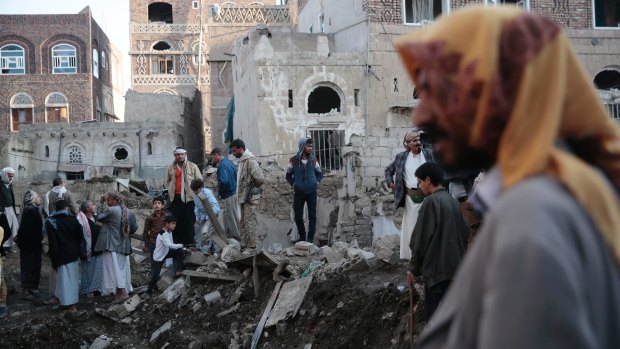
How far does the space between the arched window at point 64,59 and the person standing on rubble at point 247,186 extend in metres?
40.1

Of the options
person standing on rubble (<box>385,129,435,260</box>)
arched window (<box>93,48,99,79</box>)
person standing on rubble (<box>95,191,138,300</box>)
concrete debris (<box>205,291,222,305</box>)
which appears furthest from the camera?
arched window (<box>93,48,99,79</box>)

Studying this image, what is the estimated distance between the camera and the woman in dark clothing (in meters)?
12.2

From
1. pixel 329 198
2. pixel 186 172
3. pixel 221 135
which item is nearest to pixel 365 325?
pixel 186 172

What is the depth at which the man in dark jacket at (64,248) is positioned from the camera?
11281 mm

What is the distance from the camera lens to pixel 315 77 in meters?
25.3

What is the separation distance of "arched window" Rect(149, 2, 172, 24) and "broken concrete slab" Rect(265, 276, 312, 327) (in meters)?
49.6

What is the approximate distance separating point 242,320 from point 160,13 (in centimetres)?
5025

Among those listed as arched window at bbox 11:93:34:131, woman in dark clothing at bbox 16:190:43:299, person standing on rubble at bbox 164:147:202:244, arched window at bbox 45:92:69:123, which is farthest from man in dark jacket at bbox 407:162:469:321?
arched window at bbox 11:93:34:131

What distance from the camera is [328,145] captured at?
25281mm

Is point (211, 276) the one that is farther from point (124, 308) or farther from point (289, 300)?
point (289, 300)

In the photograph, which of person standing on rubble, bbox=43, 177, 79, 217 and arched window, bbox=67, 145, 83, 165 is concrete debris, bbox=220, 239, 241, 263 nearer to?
person standing on rubble, bbox=43, 177, 79, 217

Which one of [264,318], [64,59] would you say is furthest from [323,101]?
[64,59]

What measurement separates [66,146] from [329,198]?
24435mm

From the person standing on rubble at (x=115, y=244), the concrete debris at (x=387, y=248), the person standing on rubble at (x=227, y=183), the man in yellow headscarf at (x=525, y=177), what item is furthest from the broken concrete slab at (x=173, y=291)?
the man in yellow headscarf at (x=525, y=177)
